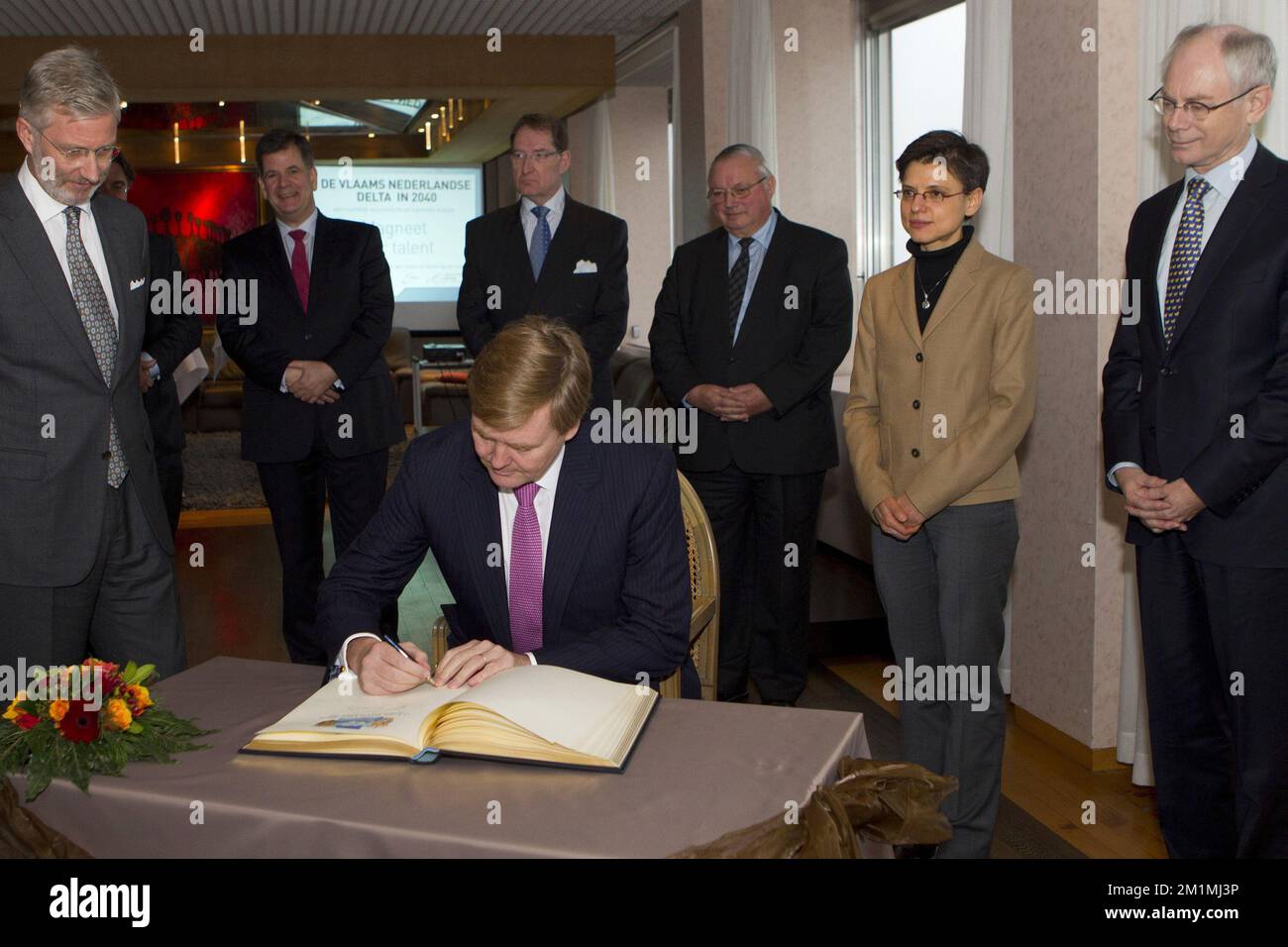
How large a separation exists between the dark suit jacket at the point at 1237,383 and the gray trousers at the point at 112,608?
227cm

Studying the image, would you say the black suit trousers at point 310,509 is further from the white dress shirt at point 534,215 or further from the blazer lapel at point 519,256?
the white dress shirt at point 534,215

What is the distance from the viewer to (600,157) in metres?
11.4

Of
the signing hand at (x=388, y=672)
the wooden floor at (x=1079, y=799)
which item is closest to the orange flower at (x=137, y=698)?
the signing hand at (x=388, y=672)

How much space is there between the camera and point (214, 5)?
815cm

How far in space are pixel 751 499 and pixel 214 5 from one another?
5.76 meters

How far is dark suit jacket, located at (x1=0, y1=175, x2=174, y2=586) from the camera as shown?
2652 mm

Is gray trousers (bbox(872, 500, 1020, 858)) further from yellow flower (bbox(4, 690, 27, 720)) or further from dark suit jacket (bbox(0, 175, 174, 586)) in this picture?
yellow flower (bbox(4, 690, 27, 720))

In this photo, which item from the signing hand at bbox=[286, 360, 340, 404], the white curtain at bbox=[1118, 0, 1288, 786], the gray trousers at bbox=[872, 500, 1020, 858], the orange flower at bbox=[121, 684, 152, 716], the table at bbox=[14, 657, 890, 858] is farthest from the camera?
the signing hand at bbox=[286, 360, 340, 404]

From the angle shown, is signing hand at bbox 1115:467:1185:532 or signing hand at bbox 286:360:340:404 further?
signing hand at bbox 286:360:340:404

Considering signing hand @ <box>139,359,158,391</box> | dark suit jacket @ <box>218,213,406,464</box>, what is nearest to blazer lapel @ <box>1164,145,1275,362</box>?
dark suit jacket @ <box>218,213,406,464</box>

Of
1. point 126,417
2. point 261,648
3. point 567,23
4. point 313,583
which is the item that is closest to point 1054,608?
point 313,583

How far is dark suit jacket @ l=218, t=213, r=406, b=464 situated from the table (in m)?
2.57

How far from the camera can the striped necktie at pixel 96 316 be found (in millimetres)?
2748

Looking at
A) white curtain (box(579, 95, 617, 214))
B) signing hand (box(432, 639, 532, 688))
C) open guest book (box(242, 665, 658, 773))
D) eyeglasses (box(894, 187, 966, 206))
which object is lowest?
open guest book (box(242, 665, 658, 773))
